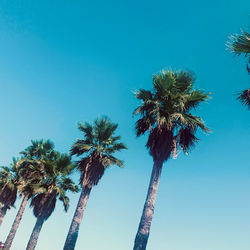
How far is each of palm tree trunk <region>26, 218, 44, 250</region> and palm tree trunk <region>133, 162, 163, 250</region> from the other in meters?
10.1

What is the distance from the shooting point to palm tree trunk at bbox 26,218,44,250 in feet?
54.4

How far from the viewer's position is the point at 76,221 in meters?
15.0

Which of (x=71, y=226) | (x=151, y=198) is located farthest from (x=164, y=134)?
(x=71, y=226)

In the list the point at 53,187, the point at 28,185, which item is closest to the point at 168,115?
the point at 53,187

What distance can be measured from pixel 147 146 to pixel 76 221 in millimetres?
7081

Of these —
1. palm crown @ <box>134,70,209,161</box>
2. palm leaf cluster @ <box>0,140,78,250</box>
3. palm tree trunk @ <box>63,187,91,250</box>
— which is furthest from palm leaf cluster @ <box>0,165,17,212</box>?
palm crown @ <box>134,70,209,161</box>

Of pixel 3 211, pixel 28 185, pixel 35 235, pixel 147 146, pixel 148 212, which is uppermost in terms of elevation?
pixel 147 146

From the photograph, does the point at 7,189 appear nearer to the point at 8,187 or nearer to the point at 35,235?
the point at 8,187

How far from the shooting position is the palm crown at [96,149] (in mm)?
17000

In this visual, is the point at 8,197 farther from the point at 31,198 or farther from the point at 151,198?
the point at 151,198

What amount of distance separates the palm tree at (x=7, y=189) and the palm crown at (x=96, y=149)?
12439 mm

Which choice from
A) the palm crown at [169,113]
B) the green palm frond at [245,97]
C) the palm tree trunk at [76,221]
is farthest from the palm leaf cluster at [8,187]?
the green palm frond at [245,97]

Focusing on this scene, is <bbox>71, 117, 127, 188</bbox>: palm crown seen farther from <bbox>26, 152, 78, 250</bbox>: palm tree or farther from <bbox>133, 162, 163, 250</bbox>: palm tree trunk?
<bbox>133, 162, 163, 250</bbox>: palm tree trunk

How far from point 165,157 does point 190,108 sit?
3611mm
